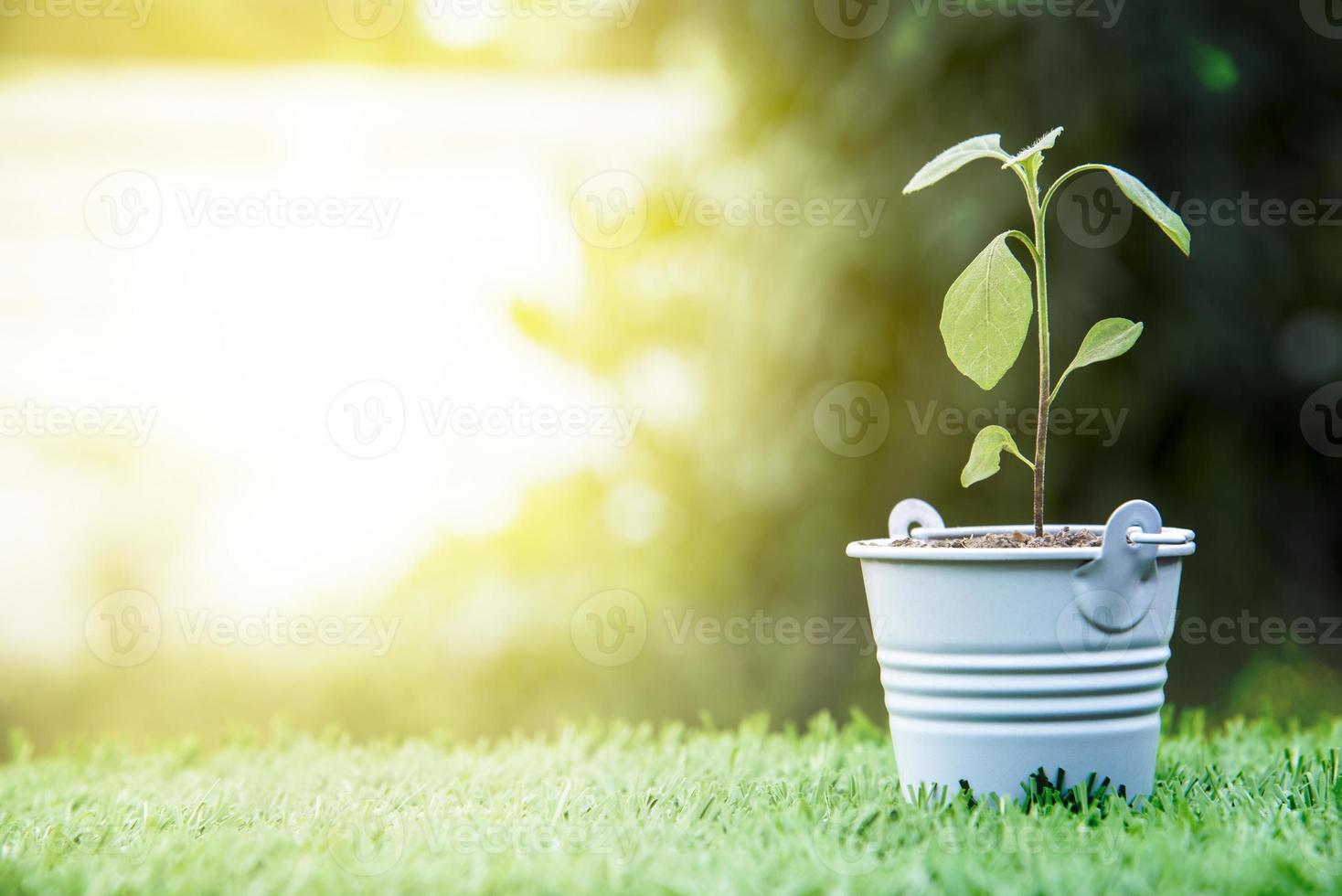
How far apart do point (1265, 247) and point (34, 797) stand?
3.07m

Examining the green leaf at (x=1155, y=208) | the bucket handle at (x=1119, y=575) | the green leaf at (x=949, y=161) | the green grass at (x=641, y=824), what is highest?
the green leaf at (x=949, y=161)

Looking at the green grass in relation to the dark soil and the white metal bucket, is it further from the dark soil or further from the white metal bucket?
the dark soil

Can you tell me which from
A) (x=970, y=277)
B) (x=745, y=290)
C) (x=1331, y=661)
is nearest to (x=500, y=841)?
(x=970, y=277)

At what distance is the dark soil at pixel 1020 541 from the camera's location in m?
1.71

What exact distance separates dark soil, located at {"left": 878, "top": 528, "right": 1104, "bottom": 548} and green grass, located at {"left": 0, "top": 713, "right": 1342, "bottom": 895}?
1.24ft

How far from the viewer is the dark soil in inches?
67.2

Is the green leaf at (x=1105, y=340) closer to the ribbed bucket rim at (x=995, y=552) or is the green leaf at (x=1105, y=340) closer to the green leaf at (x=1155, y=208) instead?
the green leaf at (x=1155, y=208)

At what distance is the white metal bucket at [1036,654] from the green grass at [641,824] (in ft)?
0.23

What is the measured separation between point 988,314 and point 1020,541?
0.36 meters

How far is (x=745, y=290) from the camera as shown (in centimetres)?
329

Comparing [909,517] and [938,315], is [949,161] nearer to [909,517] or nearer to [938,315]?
[909,517]

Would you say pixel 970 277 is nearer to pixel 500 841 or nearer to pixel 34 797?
pixel 500 841

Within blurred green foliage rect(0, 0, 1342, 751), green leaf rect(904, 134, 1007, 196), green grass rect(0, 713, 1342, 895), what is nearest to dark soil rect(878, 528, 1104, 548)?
green grass rect(0, 713, 1342, 895)

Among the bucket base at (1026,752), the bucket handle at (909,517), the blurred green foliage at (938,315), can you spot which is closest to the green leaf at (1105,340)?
the bucket handle at (909,517)
